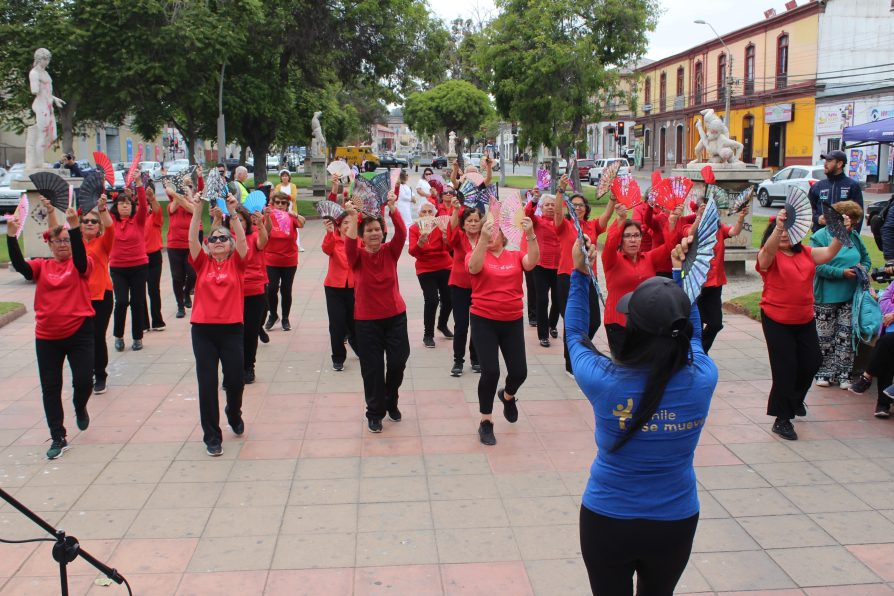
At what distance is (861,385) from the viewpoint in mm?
7242

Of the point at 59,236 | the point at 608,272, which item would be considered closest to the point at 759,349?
the point at 608,272

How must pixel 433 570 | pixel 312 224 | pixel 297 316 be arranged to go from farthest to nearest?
pixel 312 224, pixel 297 316, pixel 433 570

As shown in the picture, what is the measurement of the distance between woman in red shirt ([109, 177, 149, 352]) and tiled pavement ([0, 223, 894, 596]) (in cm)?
128

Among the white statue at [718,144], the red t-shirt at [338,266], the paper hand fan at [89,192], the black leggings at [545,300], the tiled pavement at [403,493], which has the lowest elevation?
the tiled pavement at [403,493]

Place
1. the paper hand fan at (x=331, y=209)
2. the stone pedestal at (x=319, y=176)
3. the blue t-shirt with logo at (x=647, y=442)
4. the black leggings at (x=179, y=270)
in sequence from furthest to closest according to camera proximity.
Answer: the stone pedestal at (x=319, y=176), the black leggings at (x=179, y=270), the paper hand fan at (x=331, y=209), the blue t-shirt with logo at (x=647, y=442)

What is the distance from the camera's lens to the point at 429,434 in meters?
6.39

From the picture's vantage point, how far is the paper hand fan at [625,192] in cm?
638

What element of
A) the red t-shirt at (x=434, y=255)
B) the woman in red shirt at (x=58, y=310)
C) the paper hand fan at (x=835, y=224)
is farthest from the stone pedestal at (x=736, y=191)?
the woman in red shirt at (x=58, y=310)

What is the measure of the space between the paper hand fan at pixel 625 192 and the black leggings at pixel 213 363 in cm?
302

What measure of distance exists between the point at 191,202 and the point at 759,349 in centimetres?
604

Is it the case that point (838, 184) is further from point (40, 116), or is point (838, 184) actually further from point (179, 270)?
point (40, 116)

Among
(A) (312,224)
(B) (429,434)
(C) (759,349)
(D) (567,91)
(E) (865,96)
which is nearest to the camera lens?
(B) (429,434)

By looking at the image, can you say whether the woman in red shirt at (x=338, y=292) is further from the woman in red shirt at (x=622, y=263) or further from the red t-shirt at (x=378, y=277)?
the woman in red shirt at (x=622, y=263)

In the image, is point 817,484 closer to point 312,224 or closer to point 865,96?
point 312,224
